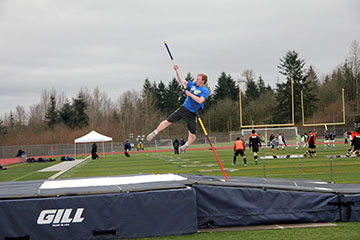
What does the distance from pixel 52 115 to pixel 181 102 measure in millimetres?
26246

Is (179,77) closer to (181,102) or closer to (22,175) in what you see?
(22,175)

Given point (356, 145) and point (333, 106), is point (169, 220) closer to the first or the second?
point (356, 145)

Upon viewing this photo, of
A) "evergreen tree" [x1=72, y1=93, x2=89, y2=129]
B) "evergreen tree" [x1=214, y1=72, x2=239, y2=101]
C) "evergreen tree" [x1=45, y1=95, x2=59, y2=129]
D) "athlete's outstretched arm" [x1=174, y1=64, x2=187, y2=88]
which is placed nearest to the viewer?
"athlete's outstretched arm" [x1=174, y1=64, x2=187, y2=88]

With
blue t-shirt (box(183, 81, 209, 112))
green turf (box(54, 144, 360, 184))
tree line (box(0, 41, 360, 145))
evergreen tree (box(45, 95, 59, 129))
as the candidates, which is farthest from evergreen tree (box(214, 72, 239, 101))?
blue t-shirt (box(183, 81, 209, 112))

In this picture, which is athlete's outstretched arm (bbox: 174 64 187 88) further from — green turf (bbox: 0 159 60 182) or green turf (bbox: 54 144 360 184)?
green turf (bbox: 0 159 60 182)

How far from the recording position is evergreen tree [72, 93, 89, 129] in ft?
263

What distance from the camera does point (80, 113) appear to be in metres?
82.2

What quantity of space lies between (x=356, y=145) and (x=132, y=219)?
20021mm

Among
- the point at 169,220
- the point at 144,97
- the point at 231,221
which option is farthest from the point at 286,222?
the point at 144,97

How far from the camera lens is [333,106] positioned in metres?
71.6

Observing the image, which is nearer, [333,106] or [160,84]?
[333,106]

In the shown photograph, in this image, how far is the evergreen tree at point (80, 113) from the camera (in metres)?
80.1

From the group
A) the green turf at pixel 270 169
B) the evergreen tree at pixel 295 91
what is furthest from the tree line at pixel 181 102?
the green turf at pixel 270 169

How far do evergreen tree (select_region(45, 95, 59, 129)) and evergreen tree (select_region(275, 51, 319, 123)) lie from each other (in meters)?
43.3
